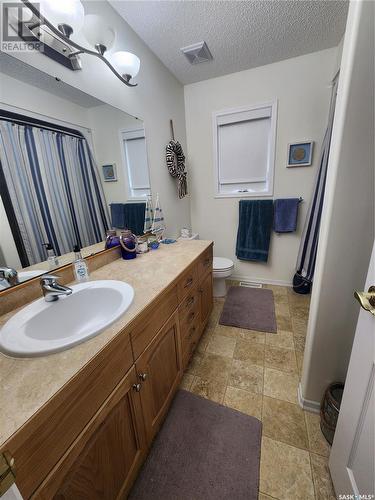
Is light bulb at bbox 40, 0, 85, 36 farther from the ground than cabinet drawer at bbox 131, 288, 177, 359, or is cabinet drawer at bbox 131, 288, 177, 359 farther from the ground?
light bulb at bbox 40, 0, 85, 36

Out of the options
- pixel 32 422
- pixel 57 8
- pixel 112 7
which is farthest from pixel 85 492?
pixel 112 7

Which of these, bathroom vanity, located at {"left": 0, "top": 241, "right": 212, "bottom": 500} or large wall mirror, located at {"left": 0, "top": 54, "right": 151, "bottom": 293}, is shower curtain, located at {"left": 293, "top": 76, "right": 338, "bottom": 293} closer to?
bathroom vanity, located at {"left": 0, "top": 241, "right": 212, "bottom": 500}

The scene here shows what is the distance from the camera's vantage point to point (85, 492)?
0.61 meters

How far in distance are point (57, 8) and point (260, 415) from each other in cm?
228

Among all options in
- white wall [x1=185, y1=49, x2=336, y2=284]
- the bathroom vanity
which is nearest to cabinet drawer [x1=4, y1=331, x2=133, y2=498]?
the bathroom vanity

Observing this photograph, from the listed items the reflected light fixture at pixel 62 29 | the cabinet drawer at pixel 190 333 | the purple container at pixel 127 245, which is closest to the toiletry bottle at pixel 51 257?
the purple container at pixel 127 245

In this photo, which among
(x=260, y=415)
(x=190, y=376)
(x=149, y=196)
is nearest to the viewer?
(x=260, y=415)

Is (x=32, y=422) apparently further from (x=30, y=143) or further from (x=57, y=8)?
(x=57, y=8)

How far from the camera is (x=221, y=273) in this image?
2.14 metres

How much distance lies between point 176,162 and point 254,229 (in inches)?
47.6

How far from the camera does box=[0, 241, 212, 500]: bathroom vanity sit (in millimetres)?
464

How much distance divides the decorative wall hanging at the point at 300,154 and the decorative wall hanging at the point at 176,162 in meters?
1.18

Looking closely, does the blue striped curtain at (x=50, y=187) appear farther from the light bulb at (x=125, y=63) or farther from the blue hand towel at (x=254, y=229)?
the blue hand towel at (x=254, y=229)
